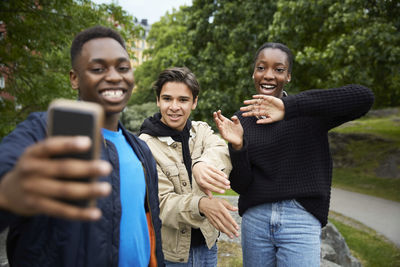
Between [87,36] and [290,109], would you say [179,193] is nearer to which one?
[290,109]

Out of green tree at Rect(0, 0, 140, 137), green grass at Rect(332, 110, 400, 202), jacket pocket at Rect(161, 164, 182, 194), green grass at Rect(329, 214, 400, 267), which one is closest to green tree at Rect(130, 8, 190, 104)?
green grass at Rect(332, 110, 400, 202)

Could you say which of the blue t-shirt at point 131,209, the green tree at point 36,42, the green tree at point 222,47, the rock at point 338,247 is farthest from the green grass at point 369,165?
the blue t-shirt at point 131,209

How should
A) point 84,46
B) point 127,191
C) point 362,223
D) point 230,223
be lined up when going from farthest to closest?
1. point 362,223
2. point 230,223
3. point 127,191
4. point 84,46

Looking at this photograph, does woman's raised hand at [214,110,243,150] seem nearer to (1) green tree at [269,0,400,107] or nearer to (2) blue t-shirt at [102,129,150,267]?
(2) blue t-shirt at [102,129,150,267]

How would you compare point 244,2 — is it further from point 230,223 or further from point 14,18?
point 230,223

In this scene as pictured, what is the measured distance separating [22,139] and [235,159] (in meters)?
1.33

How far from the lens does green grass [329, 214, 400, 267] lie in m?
5.83

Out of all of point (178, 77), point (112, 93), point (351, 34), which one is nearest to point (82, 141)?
point (112, 93)

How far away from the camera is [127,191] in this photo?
1683 mm

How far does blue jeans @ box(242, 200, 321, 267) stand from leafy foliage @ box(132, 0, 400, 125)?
7568 millimetres

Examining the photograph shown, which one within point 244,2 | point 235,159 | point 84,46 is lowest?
point 235,159

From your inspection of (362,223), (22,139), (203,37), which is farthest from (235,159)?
(203,37)

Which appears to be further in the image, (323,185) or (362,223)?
(362,223)

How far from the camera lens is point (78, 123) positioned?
0.73 m
